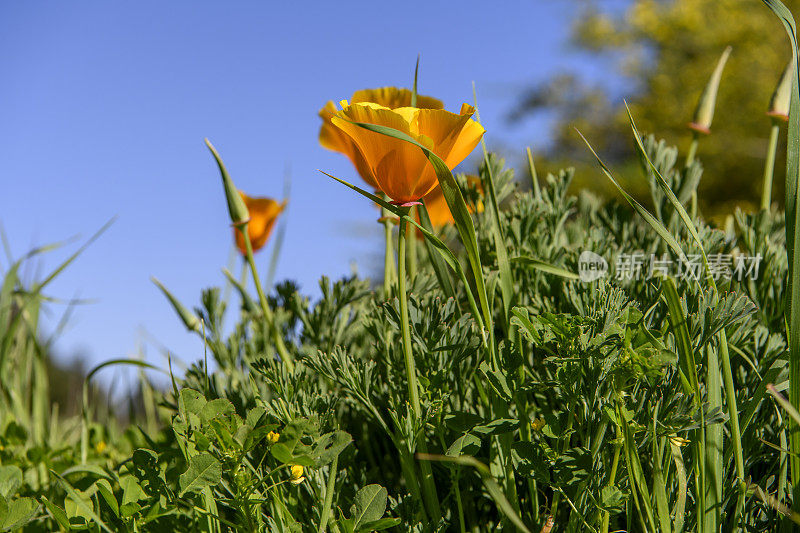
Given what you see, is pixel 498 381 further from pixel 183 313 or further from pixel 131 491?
pixel 183 313

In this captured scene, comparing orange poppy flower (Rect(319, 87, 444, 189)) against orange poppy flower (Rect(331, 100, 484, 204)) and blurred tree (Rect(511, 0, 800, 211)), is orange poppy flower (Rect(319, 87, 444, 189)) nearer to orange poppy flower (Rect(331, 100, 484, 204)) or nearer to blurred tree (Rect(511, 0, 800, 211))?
orange poppy flower (Rect(331, 100, 484, 204))

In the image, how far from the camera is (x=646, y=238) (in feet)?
3.75

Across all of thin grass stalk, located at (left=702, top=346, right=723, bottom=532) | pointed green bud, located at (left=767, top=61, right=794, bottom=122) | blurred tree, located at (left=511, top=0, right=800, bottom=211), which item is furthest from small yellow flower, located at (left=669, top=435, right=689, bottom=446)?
blurred tree, located at (left=511, top=0, right=800, bottom=211)

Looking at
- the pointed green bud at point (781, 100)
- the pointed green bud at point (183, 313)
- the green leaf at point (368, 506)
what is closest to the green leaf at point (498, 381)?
the green leaf at point (368, 506)

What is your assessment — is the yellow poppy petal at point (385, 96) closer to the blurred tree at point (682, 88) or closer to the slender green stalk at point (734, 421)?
the slender green stalk at point (734, 421)

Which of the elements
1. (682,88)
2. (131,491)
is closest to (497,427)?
(131,491)

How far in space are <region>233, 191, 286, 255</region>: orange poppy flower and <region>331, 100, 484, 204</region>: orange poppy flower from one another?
2.77 feet

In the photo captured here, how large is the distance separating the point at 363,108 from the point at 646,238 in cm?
71

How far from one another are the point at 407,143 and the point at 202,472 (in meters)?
0.41

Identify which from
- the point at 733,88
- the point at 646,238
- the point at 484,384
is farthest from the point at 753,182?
the point at 484,384

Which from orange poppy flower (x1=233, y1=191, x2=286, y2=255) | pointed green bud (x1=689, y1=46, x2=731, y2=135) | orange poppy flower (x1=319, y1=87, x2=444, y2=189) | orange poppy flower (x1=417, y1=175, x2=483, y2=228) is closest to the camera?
orange poppy flower (x1=319, y1=87, x2=444, y2=189)

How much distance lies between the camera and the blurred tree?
7207mm

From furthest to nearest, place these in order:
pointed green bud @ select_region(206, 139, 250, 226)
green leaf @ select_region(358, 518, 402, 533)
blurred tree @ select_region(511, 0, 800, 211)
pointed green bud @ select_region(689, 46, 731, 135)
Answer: blurred tree @ select_region(511, 0, 800, 211) → pointed green bud @ select_region(689, 46, 731, 135) → pointed green bud @ select_region(206, 139, 250, 226) → green leaf @ select_region(358, 518, 402, 533)

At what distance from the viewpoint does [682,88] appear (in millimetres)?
7875
